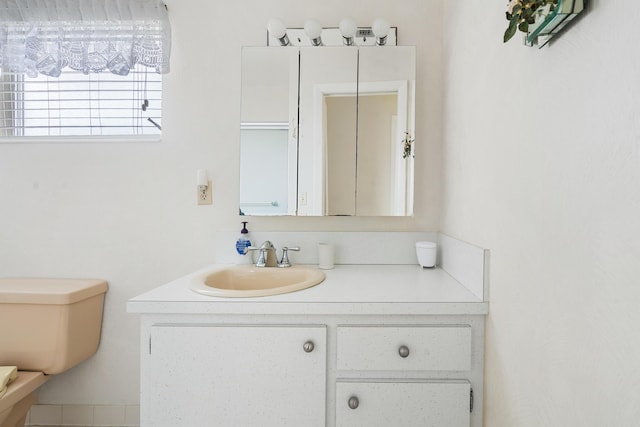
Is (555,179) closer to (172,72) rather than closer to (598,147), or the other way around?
(598,147)

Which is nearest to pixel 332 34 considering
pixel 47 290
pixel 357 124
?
pixel 357 124

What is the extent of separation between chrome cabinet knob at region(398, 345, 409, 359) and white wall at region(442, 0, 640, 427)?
25cm

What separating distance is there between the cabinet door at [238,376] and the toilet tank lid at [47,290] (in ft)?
2.27

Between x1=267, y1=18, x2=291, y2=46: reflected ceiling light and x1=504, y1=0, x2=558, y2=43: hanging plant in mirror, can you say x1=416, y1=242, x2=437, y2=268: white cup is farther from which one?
x1=267, y1=18, x2=291, y2=46: reflected ceiling light

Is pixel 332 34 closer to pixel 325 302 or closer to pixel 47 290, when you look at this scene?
pixel 325 302

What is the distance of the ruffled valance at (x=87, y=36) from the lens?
153 centimetres

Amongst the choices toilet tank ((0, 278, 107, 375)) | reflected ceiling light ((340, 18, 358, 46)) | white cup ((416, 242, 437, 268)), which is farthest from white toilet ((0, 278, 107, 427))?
reflected ceiling light ((340, 18, 358, 46))

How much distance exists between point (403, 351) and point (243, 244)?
2.80 ft

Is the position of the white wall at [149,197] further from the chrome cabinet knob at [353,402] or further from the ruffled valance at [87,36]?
the chrome cabinet knob at [353,402]

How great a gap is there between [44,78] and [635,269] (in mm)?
2392

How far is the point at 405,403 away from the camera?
1.00 m

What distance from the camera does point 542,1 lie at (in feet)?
2.10

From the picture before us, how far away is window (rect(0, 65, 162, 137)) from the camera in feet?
5.54

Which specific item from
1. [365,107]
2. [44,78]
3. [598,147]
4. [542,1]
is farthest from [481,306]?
[44,78]
